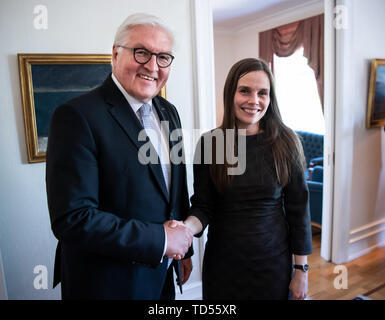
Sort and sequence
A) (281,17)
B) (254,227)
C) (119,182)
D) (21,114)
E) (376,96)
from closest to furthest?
1. (119,182)
2. (254,227)
3. (21,114)
4. (376,96)
5. (281,17)

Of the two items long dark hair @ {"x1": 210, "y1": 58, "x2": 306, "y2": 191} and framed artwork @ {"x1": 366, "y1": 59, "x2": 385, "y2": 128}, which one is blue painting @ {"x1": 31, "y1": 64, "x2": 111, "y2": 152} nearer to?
long dark hair @ {"x1": 210, "y1": 58, "x2": 306, "y2": 191}

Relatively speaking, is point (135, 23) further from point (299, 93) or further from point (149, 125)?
point (299, 93)

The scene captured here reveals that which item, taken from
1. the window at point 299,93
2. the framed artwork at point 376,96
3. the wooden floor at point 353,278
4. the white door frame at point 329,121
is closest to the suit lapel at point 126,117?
the wooden floor at point 353,278

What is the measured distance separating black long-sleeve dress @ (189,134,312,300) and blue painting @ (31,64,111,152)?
96 cm

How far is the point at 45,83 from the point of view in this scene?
5.70ft

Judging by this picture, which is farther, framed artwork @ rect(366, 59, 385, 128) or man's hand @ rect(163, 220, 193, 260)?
framed artwork @ rect(366, 59, 385, 128)

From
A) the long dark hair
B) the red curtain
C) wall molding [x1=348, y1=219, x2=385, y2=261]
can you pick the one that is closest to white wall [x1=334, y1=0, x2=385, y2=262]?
wall molding [x1=348, y1=219, x2=385, y2=261]

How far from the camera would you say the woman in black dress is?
128cm

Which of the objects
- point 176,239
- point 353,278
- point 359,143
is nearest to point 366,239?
point 353,278

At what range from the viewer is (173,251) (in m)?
1.05

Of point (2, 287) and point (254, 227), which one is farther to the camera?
point (2, 287)

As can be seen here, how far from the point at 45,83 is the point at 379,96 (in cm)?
296

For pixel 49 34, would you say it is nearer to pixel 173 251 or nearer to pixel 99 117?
pixel 99 117

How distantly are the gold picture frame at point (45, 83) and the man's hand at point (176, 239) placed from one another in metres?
1.05
